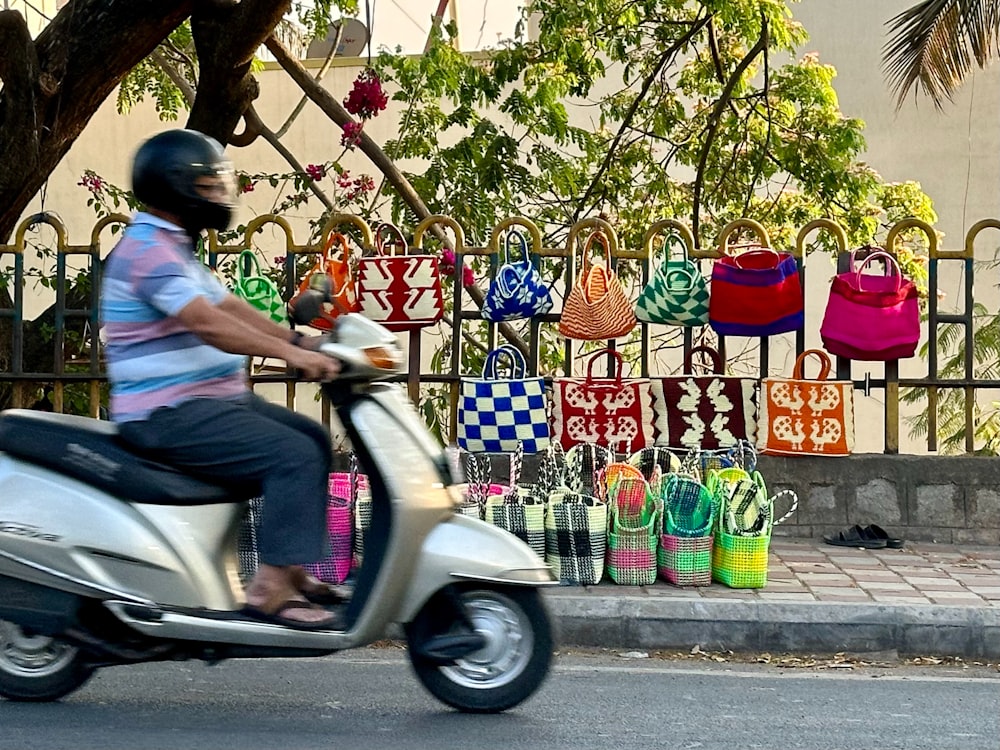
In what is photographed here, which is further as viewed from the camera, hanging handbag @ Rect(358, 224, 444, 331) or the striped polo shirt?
hanging handbag @ Rect(358, 224, 444, 331)

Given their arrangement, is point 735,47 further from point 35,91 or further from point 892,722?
point 892,722

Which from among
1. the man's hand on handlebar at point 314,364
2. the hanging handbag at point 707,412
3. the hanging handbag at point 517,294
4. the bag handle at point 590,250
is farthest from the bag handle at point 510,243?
the man's hand on handlebar at point 314,364

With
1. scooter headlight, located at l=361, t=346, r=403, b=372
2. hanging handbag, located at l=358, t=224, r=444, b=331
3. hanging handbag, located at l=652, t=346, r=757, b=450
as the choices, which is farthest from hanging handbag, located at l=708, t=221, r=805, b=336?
scooter headlight, located at l=361, t=346, r=403, b=372

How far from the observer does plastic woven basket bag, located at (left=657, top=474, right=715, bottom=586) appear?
19.0 ft

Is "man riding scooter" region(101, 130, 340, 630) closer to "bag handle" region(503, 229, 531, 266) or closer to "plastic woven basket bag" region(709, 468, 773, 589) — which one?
"plastic woven basket bag" region(709, 468, 773, 589)

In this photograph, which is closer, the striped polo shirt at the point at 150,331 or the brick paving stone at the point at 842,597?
the striped polo shirt at the point at 150,331

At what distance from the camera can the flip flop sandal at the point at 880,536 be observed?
7.03 metres

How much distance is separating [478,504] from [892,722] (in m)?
2.36

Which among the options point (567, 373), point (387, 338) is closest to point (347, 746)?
point (387, 338)

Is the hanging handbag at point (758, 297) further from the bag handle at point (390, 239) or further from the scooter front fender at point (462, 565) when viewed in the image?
the scooter front fender at point (462, 565)

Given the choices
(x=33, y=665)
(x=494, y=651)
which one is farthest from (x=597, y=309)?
(x=33, y=665)

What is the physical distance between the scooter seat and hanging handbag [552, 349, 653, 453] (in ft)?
11.6

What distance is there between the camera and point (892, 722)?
4098 mm

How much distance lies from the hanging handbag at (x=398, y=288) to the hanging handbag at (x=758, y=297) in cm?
153
